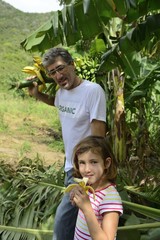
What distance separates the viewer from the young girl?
116 cm

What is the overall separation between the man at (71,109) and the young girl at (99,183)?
318 mm

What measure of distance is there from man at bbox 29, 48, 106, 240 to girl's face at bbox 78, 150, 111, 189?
35 cm

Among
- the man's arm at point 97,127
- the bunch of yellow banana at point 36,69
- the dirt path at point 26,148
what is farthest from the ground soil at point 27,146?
the man's arm at point 97,127

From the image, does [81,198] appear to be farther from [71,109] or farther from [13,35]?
[13,35]

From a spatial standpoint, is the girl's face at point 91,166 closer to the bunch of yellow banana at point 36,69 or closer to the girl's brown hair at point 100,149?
the girl's brown hair at point 100,149

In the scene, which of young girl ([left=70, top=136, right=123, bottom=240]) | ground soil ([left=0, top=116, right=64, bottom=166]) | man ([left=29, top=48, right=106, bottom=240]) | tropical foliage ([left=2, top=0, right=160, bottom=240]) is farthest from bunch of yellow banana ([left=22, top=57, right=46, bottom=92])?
ground soil ([left=0, top=116, right=64, bottom=166])

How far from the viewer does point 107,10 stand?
105 inches

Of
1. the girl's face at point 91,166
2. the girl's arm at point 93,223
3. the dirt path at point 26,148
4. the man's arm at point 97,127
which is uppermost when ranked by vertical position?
the man's arm at point 97,127

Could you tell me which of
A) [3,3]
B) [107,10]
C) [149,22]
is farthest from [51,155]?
[3,3]

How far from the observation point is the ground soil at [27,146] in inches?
→ 192

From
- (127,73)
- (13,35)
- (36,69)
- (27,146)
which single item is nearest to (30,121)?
(27,146)

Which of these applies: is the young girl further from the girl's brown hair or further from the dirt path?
the dirt path

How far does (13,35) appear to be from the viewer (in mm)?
24219

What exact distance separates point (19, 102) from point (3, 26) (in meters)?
18.0
